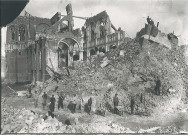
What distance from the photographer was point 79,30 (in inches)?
671

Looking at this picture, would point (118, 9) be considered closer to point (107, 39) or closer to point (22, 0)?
point (107, 39)

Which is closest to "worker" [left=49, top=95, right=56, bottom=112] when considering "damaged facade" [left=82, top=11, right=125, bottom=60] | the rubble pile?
the rubble pile

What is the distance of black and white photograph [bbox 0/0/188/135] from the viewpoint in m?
8.97

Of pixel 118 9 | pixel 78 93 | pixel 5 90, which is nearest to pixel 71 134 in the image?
pixel 78 93

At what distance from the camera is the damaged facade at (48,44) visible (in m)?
11.6

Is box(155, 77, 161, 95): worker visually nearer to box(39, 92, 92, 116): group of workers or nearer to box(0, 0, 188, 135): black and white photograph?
box(0, 0, 188, 135): black and white photograph

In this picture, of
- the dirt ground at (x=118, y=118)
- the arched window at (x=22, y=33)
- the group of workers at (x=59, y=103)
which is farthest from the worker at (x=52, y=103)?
the arched window at (x=22, y=33)

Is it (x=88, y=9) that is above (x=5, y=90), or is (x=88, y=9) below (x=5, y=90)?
above

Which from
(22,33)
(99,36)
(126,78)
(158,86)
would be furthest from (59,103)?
(99,36)

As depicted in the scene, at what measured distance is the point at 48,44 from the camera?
1273cm

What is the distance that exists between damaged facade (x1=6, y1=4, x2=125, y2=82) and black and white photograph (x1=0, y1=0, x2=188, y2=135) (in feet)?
0.23

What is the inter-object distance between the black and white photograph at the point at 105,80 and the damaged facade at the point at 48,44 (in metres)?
0.07

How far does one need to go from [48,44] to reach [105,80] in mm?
4289

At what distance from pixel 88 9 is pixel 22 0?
759cm
